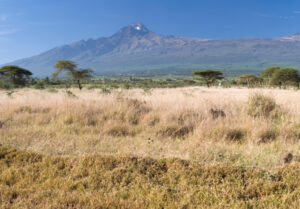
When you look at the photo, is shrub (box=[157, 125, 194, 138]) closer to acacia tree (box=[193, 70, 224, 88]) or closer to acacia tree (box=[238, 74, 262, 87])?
acacia tree (box=[238, 74, 262, 87])

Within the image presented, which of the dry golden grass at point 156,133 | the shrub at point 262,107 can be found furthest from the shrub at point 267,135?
the shrub at point 262,107

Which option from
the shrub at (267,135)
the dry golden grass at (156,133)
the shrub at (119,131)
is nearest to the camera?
the dry golden grass at (156,133)

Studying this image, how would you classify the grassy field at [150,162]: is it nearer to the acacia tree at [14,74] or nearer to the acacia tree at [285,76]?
the acacia tree at [14,74]

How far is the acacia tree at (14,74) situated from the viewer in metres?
34.2

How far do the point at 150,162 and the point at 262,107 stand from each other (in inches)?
200

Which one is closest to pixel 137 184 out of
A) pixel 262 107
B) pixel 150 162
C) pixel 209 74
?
pixel 150 162

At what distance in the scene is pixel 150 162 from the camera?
3.74 metres

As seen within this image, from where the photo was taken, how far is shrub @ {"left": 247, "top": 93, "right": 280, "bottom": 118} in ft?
22.1

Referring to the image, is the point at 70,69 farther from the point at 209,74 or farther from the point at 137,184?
the point at 137,184

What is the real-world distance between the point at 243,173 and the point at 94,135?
3475 millimetres

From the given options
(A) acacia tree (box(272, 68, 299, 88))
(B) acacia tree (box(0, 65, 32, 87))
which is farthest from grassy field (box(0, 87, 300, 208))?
(A) acacia tree (box(272, 68, 299, 88))

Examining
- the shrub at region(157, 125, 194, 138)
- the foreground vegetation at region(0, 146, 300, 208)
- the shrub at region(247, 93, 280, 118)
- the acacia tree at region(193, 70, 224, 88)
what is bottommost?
the foreground vegetation at region(0, 146, 300, 208)

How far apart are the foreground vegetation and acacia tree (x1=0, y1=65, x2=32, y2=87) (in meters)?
36.8

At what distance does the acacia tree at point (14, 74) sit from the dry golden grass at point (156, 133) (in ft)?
105
